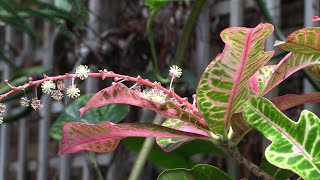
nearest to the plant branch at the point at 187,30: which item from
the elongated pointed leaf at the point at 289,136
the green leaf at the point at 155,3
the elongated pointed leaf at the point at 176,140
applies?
the green leaf at the point at 155,3

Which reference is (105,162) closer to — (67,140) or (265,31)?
(67,140)

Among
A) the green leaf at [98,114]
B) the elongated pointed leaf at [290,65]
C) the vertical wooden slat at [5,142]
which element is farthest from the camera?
the vertical wooden slat at [5,142]

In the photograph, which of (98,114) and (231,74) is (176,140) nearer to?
(231,74)

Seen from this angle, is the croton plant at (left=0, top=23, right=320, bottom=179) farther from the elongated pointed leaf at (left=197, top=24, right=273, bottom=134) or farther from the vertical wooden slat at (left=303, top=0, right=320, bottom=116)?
the vertical wooden slat at (left=303, top=0, right=320, bottom=116)

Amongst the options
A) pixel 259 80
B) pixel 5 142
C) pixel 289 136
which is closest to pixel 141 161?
Answer: pixel 259 80

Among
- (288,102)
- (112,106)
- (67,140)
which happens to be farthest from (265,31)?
(112,106)

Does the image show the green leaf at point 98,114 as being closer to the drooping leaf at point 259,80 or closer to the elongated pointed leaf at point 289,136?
the drooping leaf at point 259,80

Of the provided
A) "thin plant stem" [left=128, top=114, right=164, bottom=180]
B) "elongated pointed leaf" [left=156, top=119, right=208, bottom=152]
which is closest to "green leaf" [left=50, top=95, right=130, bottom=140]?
"thin plant stem" [left=128, top=114, right=164, bottom=180]
